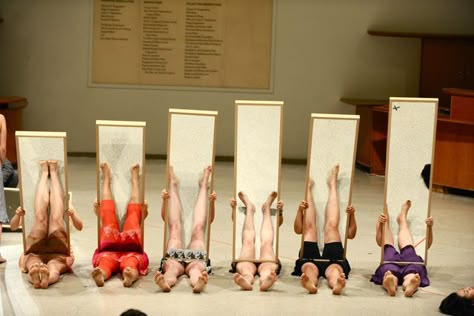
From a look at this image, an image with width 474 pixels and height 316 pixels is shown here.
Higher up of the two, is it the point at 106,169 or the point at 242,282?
the point at 106,169

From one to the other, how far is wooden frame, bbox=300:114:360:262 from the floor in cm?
48

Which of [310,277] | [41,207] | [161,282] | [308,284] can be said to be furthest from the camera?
[41,207]

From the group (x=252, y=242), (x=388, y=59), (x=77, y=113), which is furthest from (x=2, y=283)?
(x=388, y=59)

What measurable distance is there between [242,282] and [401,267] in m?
1.14

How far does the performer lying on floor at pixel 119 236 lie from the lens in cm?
617

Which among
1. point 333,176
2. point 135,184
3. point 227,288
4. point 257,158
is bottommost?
point 227,288

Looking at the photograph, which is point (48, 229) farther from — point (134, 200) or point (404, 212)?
point (404, 212)

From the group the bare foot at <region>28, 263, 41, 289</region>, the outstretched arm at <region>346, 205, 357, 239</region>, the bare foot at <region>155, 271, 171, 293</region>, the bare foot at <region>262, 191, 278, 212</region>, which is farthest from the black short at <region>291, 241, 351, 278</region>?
→ the bare foot at <region>28, 263, 41, 289</region>

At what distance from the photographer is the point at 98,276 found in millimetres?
5898

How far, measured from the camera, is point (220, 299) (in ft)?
19.0

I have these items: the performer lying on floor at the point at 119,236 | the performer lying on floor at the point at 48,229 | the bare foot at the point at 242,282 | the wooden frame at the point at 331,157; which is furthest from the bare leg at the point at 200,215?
the performer lying on floor at the point at 48,229

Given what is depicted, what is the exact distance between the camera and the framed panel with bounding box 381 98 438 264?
6277 millimetres

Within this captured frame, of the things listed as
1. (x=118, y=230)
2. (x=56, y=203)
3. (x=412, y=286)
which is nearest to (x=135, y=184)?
(x=118, y=230)

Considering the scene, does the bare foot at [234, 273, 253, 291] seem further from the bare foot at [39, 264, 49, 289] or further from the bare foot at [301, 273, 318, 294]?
the bare foot at [39, 264, 49, 289]
